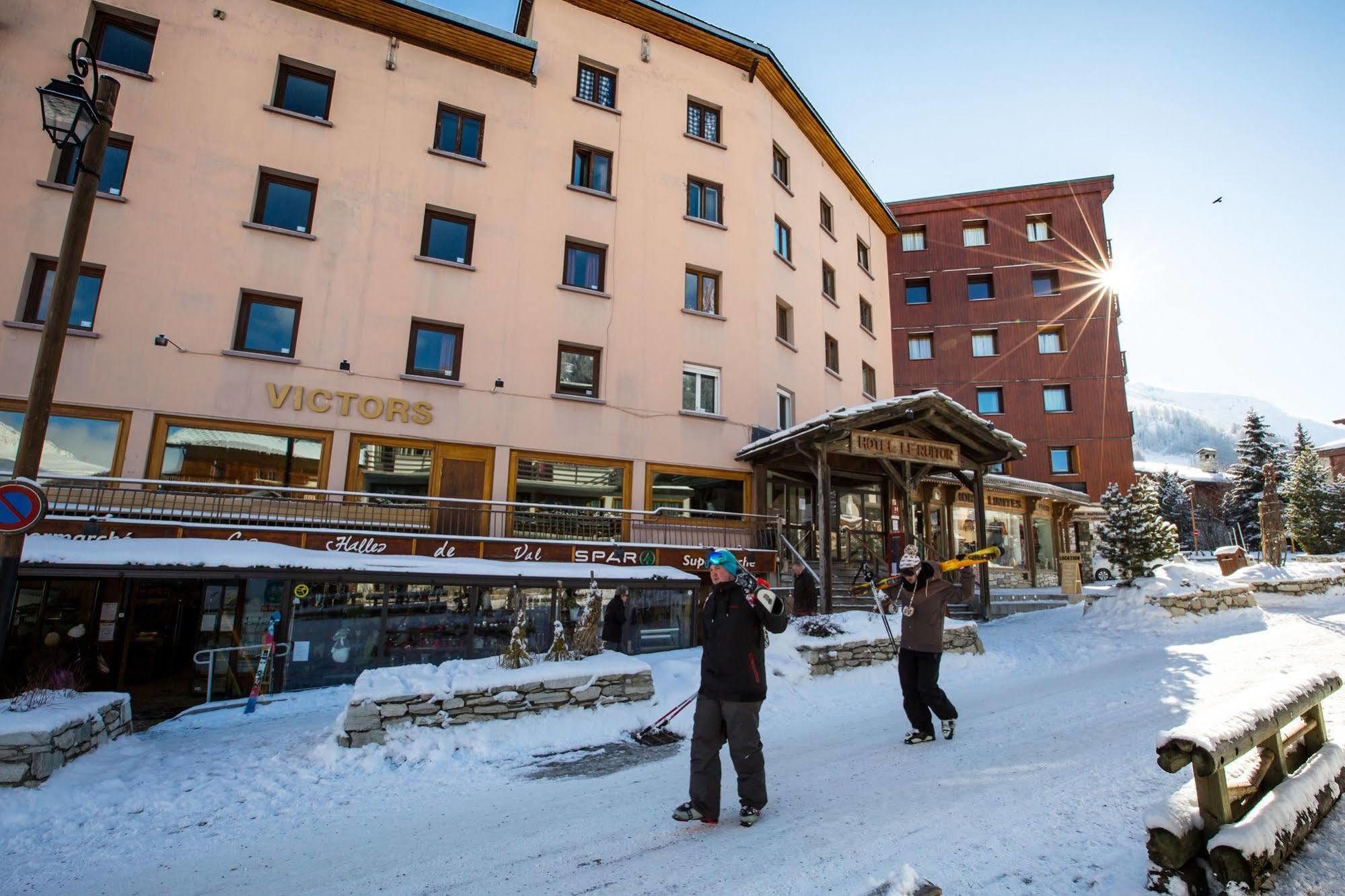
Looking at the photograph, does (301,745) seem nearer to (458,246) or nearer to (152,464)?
(152,464)

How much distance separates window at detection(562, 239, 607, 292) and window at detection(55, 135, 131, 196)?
357 inches

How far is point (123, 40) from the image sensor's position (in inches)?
551

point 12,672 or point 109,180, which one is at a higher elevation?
point 109,180

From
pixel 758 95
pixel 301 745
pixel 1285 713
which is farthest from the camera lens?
pixel 758 95

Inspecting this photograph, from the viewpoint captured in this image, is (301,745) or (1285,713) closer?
(1285,713)

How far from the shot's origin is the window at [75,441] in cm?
1180

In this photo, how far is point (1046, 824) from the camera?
4.24 meters

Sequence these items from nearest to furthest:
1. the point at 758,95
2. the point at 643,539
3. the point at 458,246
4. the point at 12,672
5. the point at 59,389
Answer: the point at 12,672
the point at 59,389
the point at 643,539
the point at 458,246
the point at 758,95

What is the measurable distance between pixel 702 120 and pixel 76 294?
15293 mm

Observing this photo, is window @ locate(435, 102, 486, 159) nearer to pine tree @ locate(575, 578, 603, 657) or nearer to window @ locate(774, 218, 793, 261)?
window @ locate(774, 218, 793, 261)

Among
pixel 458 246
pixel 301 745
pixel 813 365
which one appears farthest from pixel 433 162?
pixel 301 745

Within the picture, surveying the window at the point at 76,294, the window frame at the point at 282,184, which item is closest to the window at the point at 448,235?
the window frame at the point at 282,184

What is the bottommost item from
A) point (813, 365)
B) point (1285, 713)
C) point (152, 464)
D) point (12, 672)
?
point (12, 672)

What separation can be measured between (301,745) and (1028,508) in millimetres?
25360
